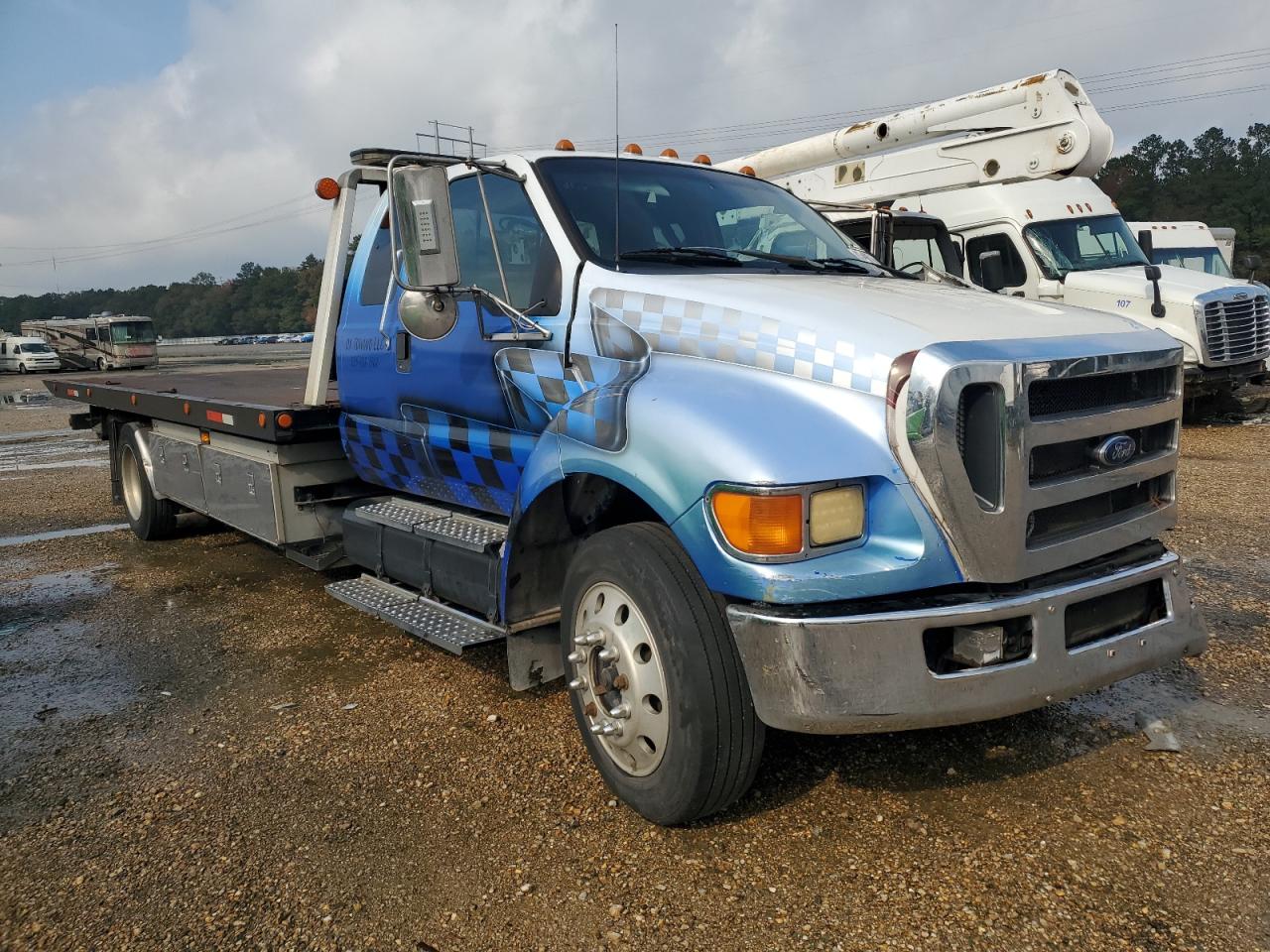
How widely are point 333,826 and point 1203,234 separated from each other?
57.7ft

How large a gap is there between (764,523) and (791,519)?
2.9 inches

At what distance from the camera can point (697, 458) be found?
269 cm

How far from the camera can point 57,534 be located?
799 cm

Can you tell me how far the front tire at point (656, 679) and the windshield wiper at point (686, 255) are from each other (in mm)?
1113

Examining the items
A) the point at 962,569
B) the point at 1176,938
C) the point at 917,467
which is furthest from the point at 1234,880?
the point at 917,467

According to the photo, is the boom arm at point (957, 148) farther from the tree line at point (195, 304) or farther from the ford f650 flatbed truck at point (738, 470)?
the tree line at point (195, 304)

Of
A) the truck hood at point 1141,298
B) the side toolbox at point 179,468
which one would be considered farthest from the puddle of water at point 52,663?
the truck hood at point 1141,298

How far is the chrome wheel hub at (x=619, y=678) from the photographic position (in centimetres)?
292

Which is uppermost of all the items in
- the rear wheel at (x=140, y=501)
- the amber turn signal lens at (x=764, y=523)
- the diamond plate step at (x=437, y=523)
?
the amber turn signal lens at (x=764, y=523)

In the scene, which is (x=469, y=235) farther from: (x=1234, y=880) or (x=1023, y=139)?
(x=1023, y=139)

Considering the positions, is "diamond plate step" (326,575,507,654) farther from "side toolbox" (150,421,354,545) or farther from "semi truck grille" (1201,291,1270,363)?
"semi truck grille" (1201,291,1270,363)

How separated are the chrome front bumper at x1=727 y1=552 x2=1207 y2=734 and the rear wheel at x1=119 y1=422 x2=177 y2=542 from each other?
236 inches

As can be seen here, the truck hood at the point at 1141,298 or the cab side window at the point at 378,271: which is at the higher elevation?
the cab side window at the point at 378,271

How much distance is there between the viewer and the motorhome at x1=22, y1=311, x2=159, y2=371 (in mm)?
41625
